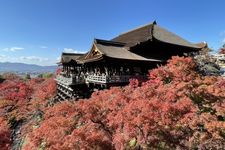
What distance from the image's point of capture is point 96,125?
32.7ft

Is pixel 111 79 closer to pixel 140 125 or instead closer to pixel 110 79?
pixel 110 79

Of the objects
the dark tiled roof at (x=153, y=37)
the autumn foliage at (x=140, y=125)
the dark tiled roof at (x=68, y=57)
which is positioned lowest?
the autumn foliage at (x=140, y=125)

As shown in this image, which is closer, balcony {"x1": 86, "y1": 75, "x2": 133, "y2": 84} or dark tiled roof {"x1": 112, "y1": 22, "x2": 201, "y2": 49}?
balcony {"x1": 86, "y1": 75, "x2": 133, "y2": 84}

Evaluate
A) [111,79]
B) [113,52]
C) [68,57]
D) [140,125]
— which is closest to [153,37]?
[113,52]

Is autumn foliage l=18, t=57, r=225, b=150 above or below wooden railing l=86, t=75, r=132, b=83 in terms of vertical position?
below

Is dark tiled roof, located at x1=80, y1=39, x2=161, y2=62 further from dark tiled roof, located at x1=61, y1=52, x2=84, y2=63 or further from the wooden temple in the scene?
dark tiled roof, located at x1=61, y1=52, x2=84, y2=63

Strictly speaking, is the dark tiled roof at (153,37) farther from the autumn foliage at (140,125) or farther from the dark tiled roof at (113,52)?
the autumn foliage at (140,125)

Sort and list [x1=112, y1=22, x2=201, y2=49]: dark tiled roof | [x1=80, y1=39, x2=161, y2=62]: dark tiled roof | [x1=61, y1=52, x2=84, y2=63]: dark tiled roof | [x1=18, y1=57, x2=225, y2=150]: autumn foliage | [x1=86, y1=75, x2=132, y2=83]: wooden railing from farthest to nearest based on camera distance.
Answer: [x1=61, y1=52, x2=84, y2=63]: dark tiled roof, [x1=112, y1=22, x2=201, y2=49]: dark tiled roof, [x1=80, y1=39, x2=161, y2=62]: dark tiled roof, [x1=86, y1=75, x2=132, y2=83]: wooden railing, [x1=18, y1=57, x2=225, y2=150]: autumn foliage

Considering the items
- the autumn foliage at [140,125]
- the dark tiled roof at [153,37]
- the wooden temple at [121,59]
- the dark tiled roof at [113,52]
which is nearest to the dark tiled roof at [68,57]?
the wooden temple at [121,59]

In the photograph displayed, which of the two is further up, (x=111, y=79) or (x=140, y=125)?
(x=111, y=79)

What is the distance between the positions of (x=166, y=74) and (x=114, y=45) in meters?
9.21

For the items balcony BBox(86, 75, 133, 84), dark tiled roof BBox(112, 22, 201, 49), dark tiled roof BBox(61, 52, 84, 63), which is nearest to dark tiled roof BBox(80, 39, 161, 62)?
dark tiled roof BBox(112, 22, 201, 49)

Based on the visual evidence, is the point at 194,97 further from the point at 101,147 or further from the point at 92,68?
the point at 92,68

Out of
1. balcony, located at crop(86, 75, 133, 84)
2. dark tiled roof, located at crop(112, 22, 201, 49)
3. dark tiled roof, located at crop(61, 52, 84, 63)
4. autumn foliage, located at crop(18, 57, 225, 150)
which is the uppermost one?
dark tiled roof, located at crop(112, 22, 201, 49)
